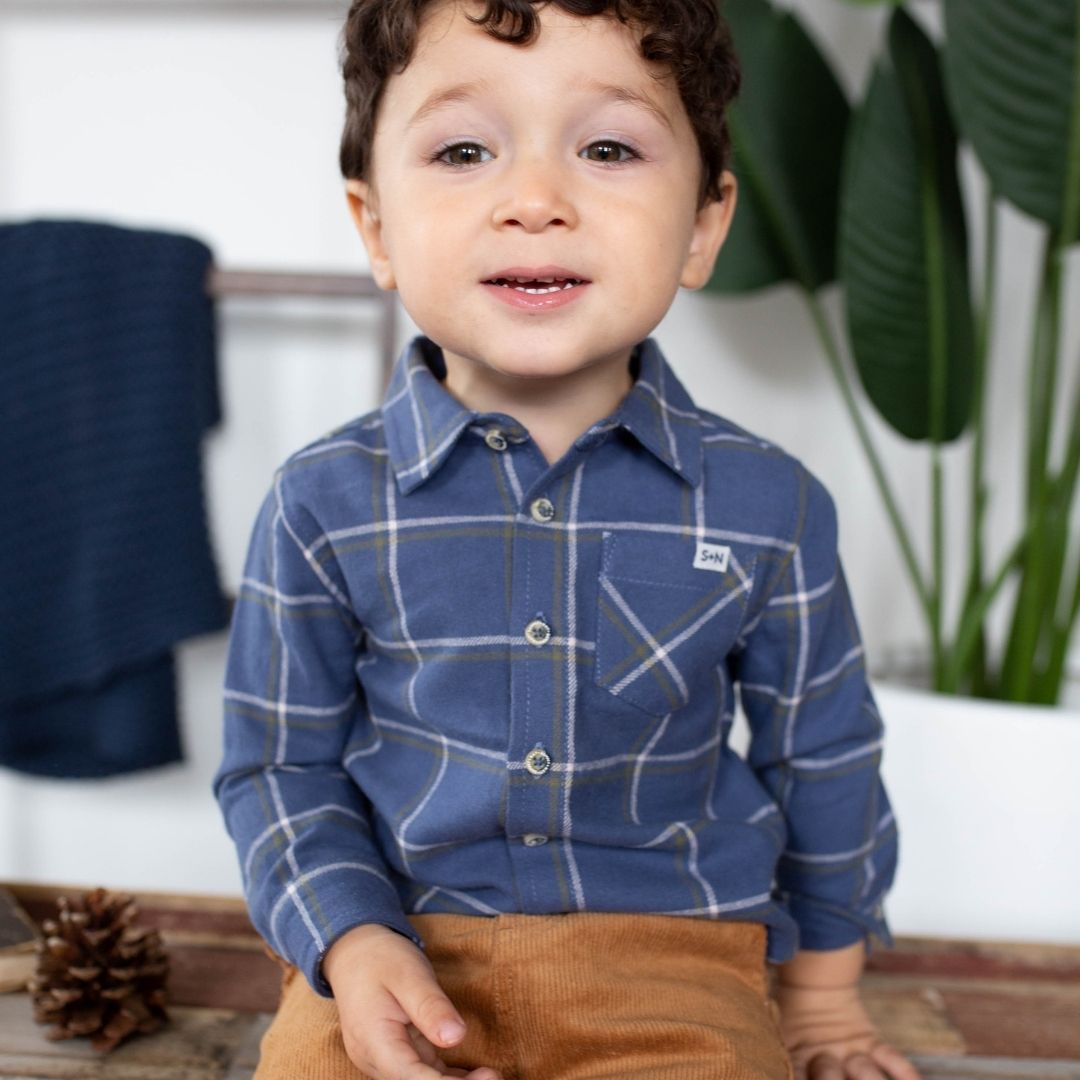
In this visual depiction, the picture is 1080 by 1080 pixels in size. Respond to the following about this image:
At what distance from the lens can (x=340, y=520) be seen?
791mm

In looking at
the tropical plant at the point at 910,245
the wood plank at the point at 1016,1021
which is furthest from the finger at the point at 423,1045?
the tropical plant at the point at 910,245

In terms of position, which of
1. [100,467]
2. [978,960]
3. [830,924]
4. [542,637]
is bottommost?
[978,960]

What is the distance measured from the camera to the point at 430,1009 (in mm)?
675

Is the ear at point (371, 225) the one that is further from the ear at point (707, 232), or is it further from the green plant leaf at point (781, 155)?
the green plant leaf at point (781, 155)

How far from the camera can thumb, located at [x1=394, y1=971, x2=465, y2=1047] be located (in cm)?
66

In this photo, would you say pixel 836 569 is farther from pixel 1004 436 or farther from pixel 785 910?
pixel 1004 436

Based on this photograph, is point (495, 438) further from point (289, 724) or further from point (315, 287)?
point (315, 287)

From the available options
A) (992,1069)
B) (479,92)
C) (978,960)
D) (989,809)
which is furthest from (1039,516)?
(479,92)

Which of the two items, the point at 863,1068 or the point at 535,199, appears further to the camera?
the point at 863,1068

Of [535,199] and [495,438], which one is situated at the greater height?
[535,199]

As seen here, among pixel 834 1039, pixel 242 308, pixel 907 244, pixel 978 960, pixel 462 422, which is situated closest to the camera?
pixel 462 422

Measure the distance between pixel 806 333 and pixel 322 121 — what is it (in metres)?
0.56

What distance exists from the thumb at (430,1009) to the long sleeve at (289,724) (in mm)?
72

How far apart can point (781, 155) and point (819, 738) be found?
611 mm
